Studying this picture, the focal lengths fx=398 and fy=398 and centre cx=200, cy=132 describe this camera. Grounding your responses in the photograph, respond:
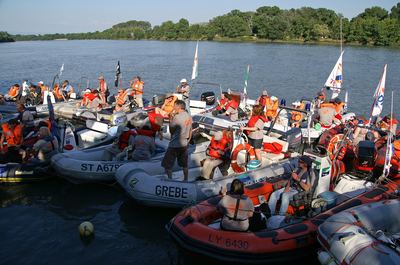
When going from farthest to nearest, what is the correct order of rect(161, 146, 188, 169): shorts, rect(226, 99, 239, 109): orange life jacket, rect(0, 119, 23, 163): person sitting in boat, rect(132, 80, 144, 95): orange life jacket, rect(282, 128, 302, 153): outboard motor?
rect(132, 80, 144, 95): orange life jacket → rect(226, 99, 239, 109): orange life jacket → rect(282, 128, 302, 153): outboard motor → rect(0, 119, 23, 163): person sitting in boat → rect(161, 146, 188, 169): shorts

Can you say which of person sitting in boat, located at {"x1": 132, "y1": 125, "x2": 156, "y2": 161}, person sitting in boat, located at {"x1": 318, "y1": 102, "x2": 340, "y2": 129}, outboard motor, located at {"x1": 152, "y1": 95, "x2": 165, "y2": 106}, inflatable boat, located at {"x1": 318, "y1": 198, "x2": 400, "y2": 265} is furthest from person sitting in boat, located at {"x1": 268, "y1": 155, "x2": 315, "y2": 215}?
outboard motor, located at {"x1": 152, "y1": 95, "x2": 165, "y2": 106}

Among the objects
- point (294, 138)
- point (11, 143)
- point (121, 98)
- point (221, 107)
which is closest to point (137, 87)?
point (121, 98)

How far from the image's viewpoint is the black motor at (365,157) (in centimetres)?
710

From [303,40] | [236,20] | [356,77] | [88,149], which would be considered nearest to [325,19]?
[303,40]

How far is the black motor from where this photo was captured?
7.10 meters

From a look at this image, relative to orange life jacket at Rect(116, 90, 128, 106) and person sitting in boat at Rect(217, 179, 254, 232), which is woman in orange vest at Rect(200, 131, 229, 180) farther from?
orange life jacket at Rect(116, 90, 128, 106)

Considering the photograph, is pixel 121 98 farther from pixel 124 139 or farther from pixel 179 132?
pixel 179 132

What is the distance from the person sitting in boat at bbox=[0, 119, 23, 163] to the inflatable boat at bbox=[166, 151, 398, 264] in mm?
4923

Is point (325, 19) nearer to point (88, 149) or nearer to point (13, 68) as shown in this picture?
point (13, 68)

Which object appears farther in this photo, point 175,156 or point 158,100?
point 158,100

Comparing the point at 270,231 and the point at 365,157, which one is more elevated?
the point at 365,157

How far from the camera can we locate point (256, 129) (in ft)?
26.6

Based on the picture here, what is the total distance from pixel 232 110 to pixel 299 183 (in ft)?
18.7

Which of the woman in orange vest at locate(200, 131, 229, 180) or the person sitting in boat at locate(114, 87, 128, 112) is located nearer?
the woman in orange vest at locate(200, 131, 229, 180)
